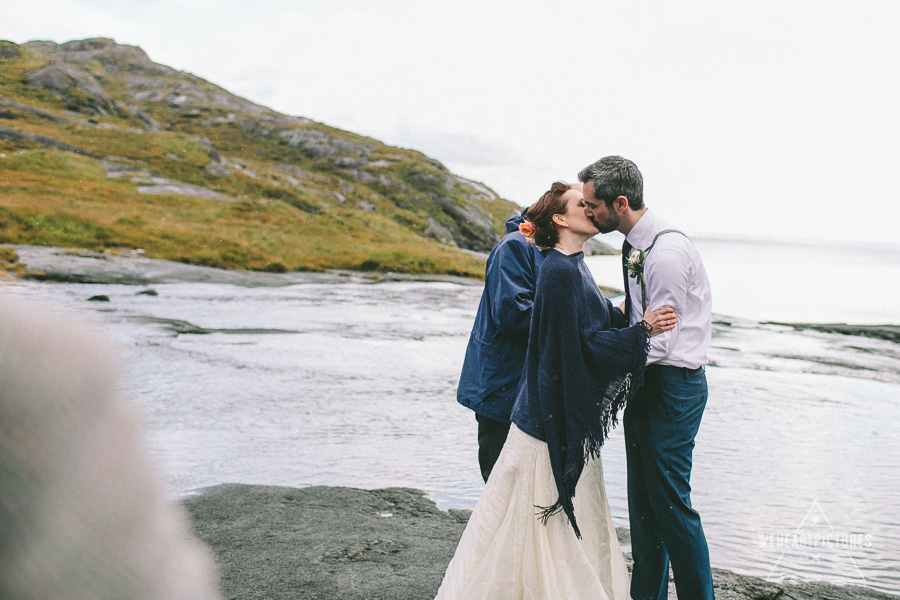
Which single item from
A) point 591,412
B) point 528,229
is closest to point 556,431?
point 591,412

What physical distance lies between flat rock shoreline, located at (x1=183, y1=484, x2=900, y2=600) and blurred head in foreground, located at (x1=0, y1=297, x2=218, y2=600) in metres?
3.83

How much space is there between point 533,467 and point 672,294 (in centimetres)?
121

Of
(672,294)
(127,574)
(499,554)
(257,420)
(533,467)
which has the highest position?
(672,294)

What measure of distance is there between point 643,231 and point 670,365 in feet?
2.55

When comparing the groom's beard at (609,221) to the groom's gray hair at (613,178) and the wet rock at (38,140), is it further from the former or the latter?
the wet rock at (38,140)

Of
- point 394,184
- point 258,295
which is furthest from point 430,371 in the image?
point 394,184

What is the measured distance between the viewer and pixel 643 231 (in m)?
3.79

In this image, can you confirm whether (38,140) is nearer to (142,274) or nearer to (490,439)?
(142,274)

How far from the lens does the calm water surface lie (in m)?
5.65

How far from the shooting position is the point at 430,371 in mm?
12320

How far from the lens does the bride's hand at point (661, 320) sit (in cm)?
348

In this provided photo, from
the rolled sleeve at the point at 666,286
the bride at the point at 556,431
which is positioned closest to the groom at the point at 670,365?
the rolled sleeve at the point at 666,286

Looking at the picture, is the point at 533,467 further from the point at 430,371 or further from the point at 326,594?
the point at 430,371

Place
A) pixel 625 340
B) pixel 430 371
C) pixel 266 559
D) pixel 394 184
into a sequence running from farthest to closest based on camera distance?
1. pixel 394 184
2. pixel 430 371
3. pixel 266 559
4. pixel 625 340
